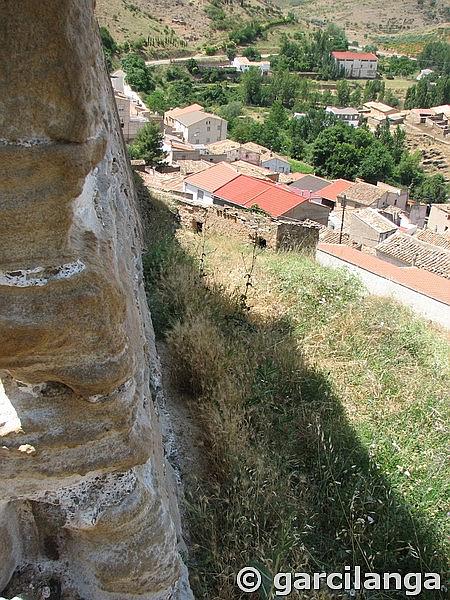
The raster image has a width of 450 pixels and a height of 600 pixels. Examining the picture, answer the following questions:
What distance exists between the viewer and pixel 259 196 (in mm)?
21203

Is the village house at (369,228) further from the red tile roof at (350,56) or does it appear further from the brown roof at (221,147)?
the red tile roof at (350,56)

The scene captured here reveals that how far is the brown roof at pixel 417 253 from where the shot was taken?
54.0 ft

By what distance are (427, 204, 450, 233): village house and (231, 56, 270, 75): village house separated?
43.0 meters

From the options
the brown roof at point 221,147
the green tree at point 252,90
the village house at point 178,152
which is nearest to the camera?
the village house at point 178,152

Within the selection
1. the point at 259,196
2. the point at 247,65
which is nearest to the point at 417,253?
the point at 259,196

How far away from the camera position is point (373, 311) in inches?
204

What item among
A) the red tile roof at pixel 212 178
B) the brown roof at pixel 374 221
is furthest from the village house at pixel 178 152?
the brown roof at pixel 374 221

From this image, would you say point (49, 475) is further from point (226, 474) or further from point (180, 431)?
point (180, 431)

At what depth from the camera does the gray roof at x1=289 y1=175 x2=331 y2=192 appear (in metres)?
36.4

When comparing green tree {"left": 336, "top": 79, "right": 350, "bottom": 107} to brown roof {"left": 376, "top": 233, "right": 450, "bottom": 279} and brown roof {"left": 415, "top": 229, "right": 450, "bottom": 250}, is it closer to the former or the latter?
brown roof {"left": 415, "top": 229, "right": 450, "bottom": 250}

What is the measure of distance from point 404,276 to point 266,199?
1070 centimetres

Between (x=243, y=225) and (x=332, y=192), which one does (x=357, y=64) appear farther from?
(x=243, y=225)

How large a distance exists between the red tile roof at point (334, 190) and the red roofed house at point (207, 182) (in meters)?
10.9

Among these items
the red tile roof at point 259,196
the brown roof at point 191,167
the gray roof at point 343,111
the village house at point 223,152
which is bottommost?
the gray roof at point 343,111
